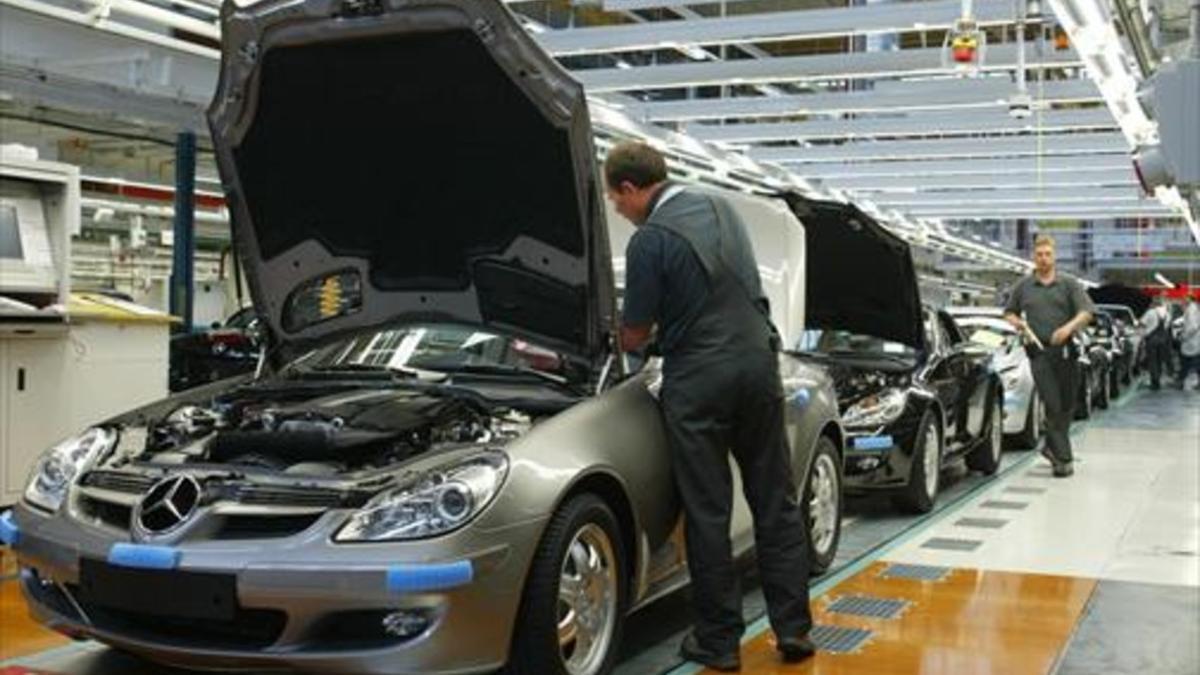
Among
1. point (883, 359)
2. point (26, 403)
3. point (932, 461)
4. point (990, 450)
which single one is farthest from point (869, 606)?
point (990, 450)

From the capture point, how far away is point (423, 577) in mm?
3133


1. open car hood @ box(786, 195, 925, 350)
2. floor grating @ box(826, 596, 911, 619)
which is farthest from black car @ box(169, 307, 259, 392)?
floor grating @ box(826, 596, 911, 619)

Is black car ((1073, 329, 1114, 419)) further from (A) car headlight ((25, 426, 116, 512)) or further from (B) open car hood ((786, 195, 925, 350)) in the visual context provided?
(A) car headlight ((25, 426, 116, 512))

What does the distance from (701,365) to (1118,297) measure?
2101 centimetres

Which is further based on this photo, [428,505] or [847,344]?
[847,344]

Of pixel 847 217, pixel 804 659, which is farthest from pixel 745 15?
pixel 804 659

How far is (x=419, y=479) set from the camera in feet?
11.0

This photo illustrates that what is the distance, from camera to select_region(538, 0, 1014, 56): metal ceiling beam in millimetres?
8320

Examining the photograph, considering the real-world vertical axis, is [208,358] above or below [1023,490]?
above

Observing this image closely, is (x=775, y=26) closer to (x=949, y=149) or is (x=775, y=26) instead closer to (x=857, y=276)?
(x=857, y=276)

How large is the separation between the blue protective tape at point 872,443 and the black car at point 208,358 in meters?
6.67

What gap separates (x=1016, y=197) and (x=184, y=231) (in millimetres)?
12679

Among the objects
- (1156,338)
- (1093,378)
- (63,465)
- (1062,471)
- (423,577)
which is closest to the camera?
(423,577)

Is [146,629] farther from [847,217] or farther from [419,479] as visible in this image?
[847,217]
